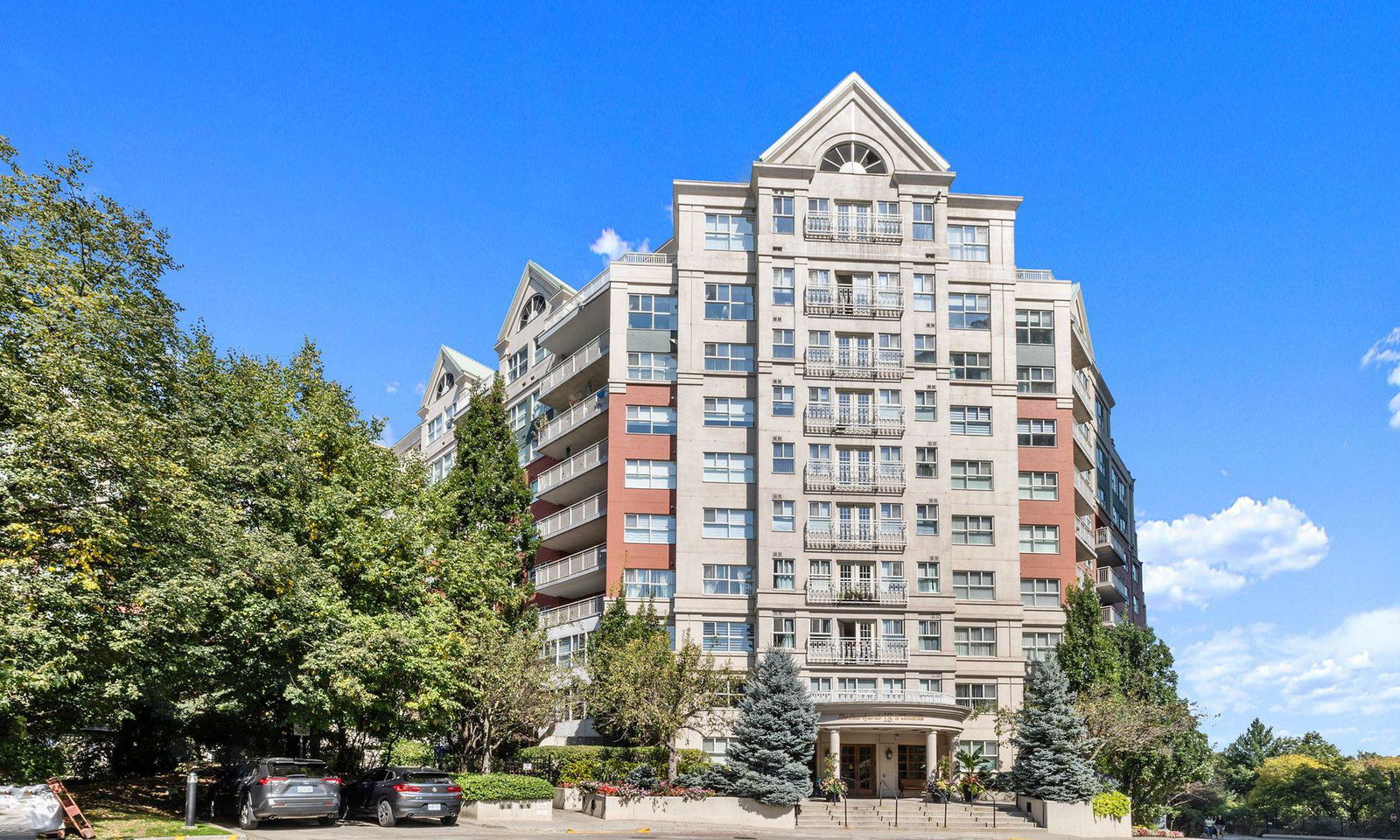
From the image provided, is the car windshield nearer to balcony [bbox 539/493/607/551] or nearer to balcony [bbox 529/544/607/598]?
balcony [bbox 529/544/607/598]

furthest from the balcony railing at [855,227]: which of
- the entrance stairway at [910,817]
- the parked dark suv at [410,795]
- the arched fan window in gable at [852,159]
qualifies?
the parked dark suv at [410,795]

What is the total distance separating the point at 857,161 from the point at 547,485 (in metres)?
21.6

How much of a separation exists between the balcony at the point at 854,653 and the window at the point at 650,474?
32.0 feet

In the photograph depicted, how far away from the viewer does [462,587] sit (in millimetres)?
40625

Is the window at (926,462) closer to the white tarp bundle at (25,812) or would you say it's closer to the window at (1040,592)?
the window at (1040,592)

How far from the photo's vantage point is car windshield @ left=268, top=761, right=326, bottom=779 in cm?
3031

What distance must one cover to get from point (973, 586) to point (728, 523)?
11055 millimetres

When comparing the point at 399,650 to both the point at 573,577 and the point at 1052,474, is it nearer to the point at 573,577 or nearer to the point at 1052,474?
the point at 573,577

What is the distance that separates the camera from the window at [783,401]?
5288 cm

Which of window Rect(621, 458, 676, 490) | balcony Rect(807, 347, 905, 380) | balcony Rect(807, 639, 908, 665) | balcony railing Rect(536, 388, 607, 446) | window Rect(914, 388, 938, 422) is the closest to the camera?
balcony Rect(807, 639, 908, 665)

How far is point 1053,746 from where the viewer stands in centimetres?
4250

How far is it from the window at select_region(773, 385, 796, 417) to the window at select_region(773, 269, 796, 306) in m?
3.82

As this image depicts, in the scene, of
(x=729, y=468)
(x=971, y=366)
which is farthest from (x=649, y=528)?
(x=971, y=366)

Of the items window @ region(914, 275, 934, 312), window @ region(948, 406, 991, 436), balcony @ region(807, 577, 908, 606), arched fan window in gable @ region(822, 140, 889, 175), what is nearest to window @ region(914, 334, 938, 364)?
window @ region(914, 275, 934, 312)
